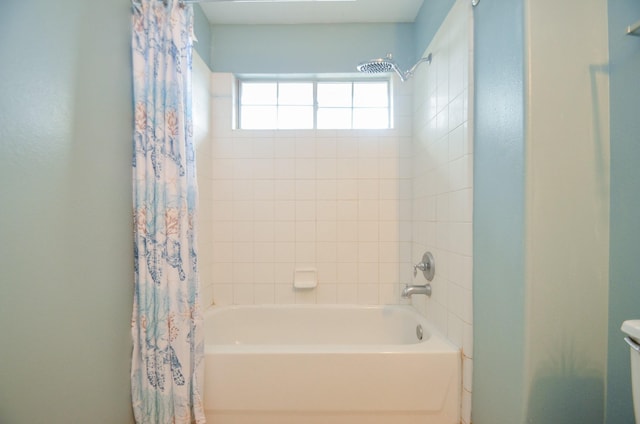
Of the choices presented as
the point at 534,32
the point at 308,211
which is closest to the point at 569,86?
the point at 534,32

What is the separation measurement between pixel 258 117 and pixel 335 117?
62cm

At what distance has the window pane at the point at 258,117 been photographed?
A: 231 centimetres

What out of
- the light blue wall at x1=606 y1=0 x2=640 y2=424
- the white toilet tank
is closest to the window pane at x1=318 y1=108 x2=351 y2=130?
the light blue wall at x1=606 y1=0 x2=640 y2=424

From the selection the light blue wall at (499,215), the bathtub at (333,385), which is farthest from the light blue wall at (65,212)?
the light blue wall at (499,215)

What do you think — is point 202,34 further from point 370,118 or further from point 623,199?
point 623,199

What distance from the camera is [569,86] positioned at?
1007 millimetres

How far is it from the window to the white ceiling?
16.5 inches

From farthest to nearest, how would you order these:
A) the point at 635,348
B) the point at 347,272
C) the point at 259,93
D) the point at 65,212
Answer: the point at 259,93 < the point at 347,272 < the point at 65,212 < the point at 635,348

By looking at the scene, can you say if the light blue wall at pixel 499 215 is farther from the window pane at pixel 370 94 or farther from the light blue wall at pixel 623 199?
the window pane at pixel 370 94

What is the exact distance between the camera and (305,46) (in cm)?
216

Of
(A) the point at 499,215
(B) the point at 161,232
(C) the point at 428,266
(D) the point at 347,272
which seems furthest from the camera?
(D) the point at 347,272

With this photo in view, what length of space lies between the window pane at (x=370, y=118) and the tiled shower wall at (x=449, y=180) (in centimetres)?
38

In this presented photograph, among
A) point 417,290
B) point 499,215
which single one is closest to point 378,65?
point 499,215

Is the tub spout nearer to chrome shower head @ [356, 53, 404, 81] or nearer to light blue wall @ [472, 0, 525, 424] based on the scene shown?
light blue wall @ [472, 0, 525, 424]
